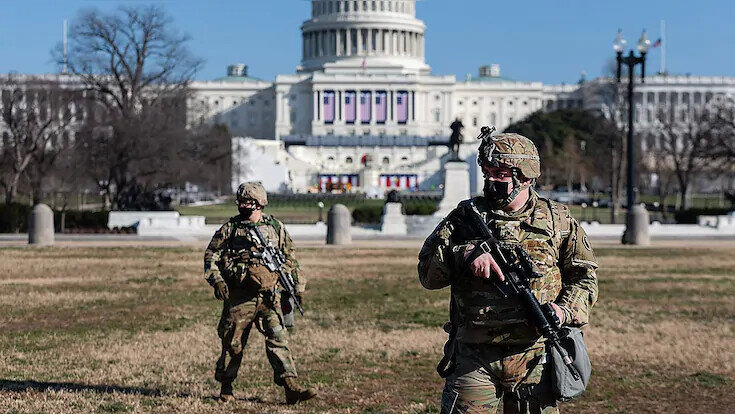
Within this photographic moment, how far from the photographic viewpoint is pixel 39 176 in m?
48.2

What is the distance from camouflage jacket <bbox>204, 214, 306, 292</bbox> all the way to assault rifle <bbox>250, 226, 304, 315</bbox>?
4 cm

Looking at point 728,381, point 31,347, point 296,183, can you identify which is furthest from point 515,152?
point 296,183

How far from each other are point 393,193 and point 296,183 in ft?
218

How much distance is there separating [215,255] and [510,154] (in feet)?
13.4

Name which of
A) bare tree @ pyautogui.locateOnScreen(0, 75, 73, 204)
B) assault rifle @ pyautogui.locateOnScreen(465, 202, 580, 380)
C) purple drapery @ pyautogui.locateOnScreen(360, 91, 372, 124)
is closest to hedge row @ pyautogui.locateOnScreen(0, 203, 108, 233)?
bare tree @ pyautogui.locateOnScreen(0, 75, 73, 204)

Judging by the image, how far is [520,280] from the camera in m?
6.04

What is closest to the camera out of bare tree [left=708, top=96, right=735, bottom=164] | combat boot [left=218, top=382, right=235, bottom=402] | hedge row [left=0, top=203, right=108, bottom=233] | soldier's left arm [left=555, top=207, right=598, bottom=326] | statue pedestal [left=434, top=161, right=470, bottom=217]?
soldier's left arm [left=555, top=207, right=598, bottom=326]

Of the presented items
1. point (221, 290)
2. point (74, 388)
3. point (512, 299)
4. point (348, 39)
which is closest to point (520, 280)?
point (512, 299)

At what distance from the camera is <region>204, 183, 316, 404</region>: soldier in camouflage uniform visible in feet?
A: 31.7

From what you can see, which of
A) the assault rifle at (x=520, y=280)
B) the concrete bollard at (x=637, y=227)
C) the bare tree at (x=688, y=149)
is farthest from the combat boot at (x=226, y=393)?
the bare tree at (x=688, y=149)

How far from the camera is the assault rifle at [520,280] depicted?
5980 millimetres

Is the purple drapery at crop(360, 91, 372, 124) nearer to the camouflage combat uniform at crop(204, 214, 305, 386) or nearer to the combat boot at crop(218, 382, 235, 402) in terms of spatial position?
the combat boot at crop(218, 382, 235, 402)

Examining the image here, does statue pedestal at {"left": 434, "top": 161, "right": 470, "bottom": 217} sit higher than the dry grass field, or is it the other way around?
statue pedestal at {"left": 434, "top": 161, "right": 470, "bottom": 217}

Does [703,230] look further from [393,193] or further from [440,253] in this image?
[440,253]
